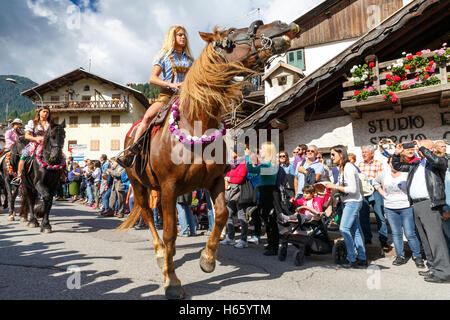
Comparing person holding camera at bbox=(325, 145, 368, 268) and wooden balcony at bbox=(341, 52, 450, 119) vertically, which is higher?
wooden balcony at bbox=(341, 52, 450, 119)

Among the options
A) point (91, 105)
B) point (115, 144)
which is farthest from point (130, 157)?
point (91, 105)

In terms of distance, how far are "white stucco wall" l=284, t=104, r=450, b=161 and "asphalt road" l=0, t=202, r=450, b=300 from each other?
215 inches

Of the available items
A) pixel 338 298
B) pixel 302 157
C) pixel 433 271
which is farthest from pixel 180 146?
pixel 302 157

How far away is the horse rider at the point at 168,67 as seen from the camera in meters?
3.95

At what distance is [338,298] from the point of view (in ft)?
10.4

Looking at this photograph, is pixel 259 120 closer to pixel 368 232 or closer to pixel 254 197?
pixel 254 197

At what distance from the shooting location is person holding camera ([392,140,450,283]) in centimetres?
399

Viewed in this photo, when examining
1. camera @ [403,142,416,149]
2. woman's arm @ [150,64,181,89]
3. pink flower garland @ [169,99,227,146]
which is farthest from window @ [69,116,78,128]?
camera @ [403,142,416,149]

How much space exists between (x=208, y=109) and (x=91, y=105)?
38.4 metres

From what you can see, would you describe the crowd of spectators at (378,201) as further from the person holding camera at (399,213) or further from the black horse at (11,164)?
the black horse at (11,164)

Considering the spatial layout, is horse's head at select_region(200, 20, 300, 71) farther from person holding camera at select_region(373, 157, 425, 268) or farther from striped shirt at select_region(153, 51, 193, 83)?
person holding camera at select_region(373, 157, 425, 268)

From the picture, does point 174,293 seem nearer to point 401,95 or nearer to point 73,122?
point 401,95

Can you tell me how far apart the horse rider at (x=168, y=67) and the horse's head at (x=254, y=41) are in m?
0.80
